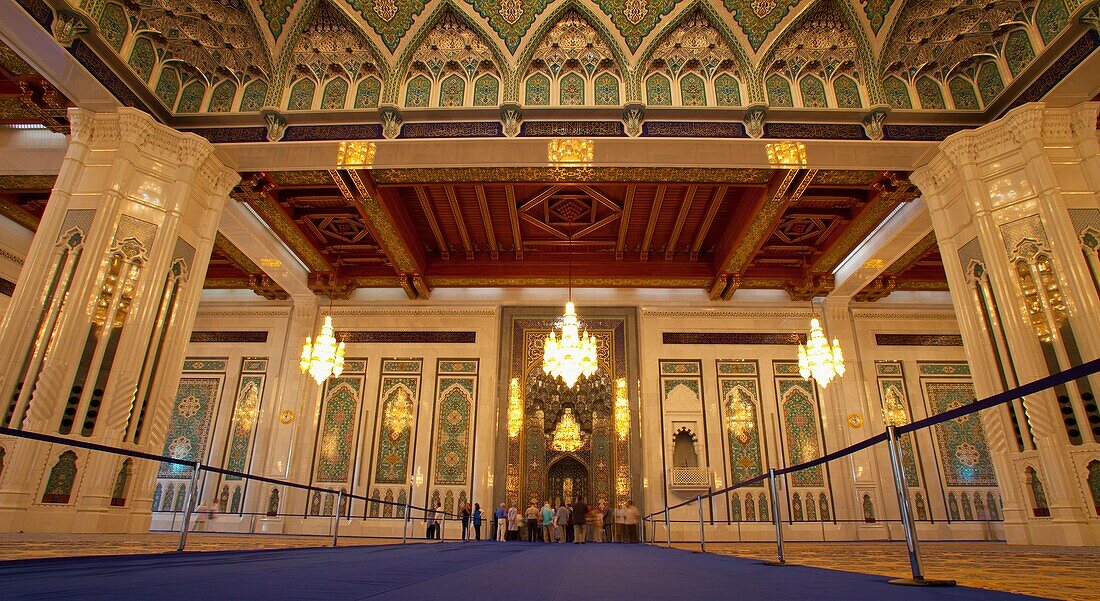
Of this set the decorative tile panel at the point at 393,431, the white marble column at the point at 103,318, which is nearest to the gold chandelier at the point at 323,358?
the white marble column at the point at 103,318

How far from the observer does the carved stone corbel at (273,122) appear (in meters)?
6.84

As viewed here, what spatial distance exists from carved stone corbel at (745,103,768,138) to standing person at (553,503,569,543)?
6774 millimetres

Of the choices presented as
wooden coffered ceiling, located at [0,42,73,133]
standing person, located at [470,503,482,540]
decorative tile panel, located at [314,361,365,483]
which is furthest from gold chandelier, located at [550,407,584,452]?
wooden coffered ceiling, located at [0,42,73,133]

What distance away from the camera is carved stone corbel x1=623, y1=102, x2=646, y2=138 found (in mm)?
6826

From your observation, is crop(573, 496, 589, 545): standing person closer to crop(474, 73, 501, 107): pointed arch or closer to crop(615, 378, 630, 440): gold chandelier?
crop(615, 378, 630, 440): gold chandelier

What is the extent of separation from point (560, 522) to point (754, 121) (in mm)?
7105

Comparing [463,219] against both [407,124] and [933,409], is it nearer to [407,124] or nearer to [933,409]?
[407,124]

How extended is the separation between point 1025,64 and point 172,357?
382 inches

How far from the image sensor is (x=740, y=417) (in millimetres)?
10312

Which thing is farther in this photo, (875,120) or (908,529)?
(875,120)

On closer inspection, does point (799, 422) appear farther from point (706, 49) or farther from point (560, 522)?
point (706, 49)

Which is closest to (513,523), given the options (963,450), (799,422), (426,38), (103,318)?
(799,422)

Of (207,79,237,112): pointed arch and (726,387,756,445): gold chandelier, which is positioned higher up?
(207,79,237,112): pointed arch

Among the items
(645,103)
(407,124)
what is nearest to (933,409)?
(645,103)
